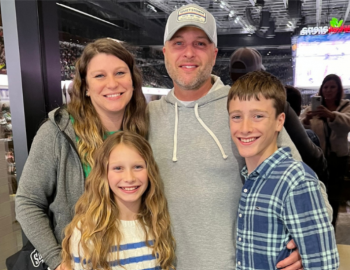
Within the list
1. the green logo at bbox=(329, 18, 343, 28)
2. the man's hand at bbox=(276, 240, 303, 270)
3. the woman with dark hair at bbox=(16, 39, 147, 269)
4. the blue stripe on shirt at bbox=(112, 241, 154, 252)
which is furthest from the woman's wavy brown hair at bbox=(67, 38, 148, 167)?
the green logo at bbox=(329, 18, 343, 28)

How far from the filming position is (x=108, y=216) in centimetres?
130

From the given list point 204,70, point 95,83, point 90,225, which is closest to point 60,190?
point 90,225

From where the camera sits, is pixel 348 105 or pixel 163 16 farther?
pixel 163 16

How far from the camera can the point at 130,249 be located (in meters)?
1.29

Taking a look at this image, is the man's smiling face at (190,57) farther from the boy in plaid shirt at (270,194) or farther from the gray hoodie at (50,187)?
the gray hoodie at (50,187)

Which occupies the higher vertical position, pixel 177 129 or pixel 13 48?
pixel 13 48

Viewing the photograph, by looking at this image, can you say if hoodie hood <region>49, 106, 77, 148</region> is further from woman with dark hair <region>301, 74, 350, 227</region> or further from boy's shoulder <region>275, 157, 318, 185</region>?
woman with dark hair <region>301, 74, 350, 227</region>

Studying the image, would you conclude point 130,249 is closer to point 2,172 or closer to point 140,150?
point 140,150

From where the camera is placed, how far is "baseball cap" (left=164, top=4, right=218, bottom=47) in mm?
1388

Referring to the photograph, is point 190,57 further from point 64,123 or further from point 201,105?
point 64,123

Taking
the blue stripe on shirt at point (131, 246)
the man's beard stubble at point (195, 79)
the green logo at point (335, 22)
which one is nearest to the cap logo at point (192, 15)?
the man's beard stubble at point (195, 79)

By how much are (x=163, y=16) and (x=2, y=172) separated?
1949mm

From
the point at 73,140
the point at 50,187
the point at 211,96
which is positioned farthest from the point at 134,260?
the point at 211,96

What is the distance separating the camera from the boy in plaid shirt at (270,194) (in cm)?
103
